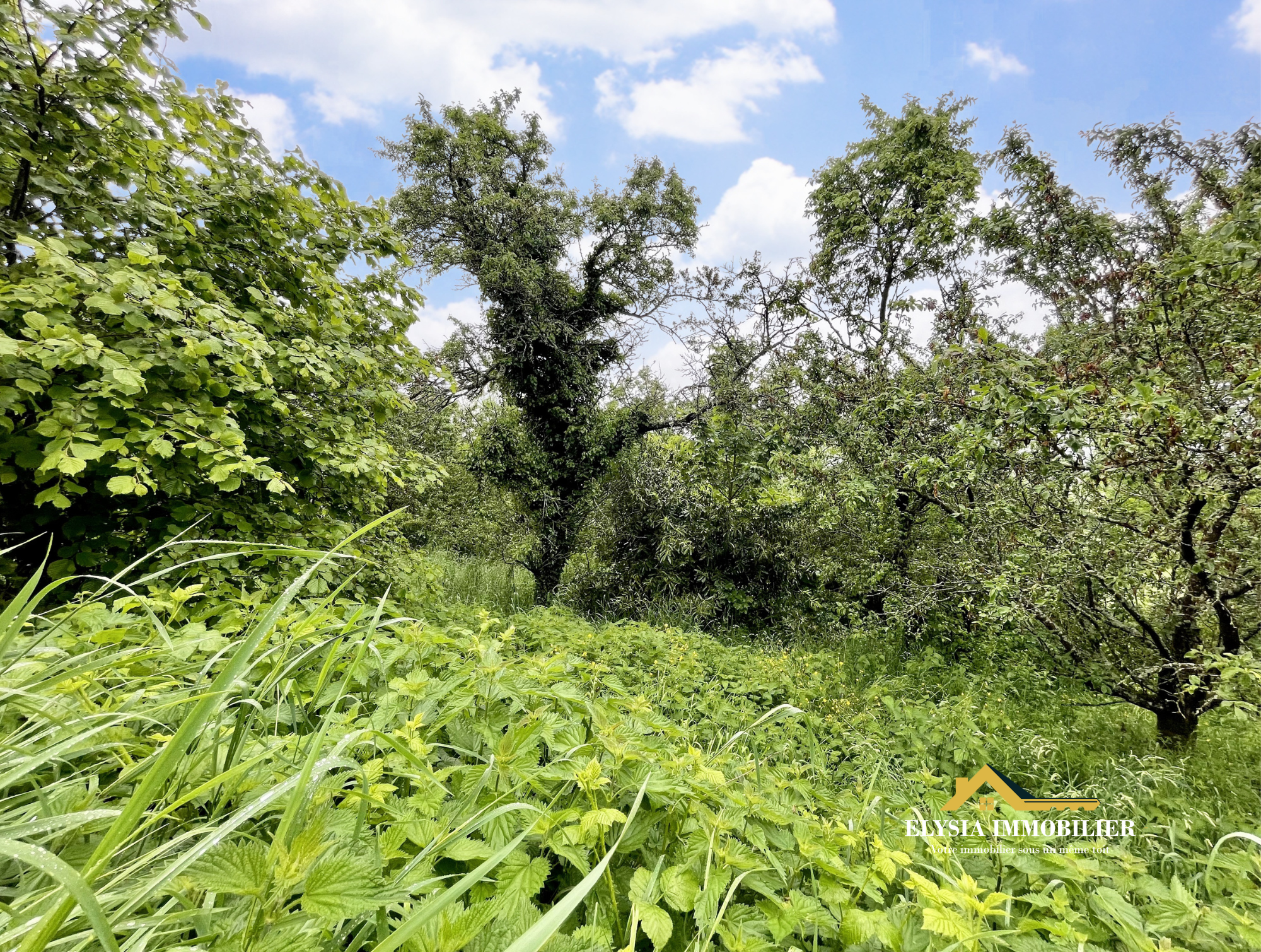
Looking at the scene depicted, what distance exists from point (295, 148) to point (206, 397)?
2.06 m

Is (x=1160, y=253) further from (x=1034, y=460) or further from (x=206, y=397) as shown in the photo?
(x=206, y=397)

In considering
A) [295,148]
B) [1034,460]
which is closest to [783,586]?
[1034,460]

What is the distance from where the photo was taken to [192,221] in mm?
2748

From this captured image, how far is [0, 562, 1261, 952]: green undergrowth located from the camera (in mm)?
635

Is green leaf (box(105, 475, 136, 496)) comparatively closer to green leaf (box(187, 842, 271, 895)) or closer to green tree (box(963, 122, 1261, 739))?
green leaf (box(187, 842, 271, 895))

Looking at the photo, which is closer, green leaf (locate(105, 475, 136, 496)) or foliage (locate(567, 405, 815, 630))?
green leaf (locate(105, 475, 136, 496))

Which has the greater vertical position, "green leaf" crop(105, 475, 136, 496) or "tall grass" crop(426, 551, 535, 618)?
"green leaf" crop(105, 475, 136, 496)

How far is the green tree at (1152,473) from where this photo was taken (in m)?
2.62

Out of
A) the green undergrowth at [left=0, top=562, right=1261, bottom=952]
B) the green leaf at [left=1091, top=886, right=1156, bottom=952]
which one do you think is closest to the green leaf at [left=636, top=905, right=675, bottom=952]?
the green undergrowth at [left=0, top=562, right=1261, bottom=952]

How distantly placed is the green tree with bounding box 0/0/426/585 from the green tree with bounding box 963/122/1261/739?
403 cm

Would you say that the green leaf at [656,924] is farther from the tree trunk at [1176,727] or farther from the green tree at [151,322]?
the tree trunk at [1176,727]

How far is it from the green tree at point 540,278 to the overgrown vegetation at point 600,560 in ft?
0.20

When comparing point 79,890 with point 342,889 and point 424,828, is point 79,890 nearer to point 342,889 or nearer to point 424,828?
point 342,889

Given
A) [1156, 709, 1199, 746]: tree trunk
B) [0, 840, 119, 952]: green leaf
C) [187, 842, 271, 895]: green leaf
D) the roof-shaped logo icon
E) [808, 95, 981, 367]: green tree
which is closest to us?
[0, 840, 119, 952]: green leaf
